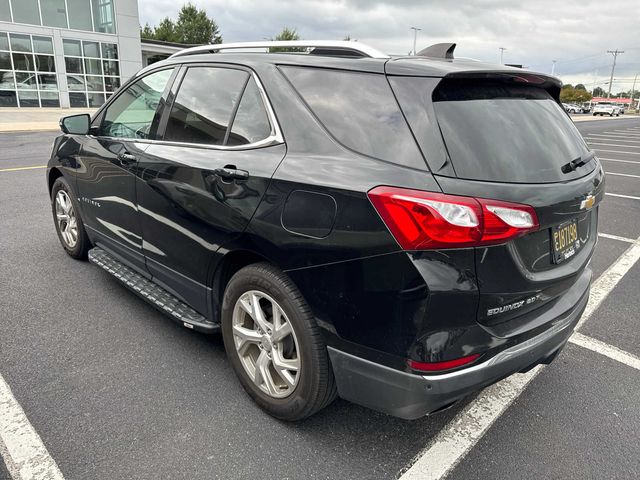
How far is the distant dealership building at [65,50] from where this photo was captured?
80.6 ft

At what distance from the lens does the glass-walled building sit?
967 inches

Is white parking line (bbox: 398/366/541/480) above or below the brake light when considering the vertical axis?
below

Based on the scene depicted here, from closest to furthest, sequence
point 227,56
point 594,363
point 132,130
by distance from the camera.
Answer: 1. point 227,56
2. point 594,363
3. point 132,130

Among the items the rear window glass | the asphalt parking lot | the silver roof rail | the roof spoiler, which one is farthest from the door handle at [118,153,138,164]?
the roof spoiler

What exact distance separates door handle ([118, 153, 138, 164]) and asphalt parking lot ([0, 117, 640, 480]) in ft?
3.58

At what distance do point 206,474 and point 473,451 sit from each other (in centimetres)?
123

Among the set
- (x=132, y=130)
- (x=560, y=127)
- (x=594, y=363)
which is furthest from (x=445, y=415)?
(x=132, y=130)

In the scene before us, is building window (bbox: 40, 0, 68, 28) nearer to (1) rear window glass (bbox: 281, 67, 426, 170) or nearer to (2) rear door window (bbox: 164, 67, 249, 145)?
(2) rear door window (bbox: 164, 67, 249, 145)

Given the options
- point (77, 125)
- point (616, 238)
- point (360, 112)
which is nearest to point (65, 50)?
point (77, 125)

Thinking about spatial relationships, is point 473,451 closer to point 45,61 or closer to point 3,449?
point 3,449

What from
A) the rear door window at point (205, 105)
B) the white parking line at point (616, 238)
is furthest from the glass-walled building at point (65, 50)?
the white parking line at point (616, 238)

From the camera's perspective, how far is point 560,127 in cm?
249

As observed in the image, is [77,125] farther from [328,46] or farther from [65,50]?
[65,50]

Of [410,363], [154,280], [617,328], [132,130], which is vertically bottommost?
[617,328]
